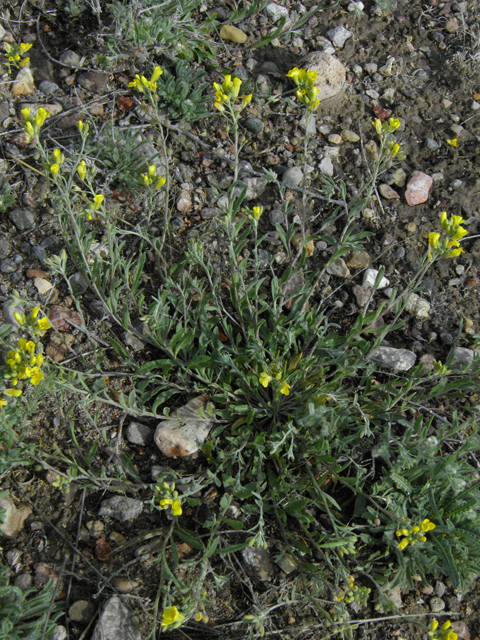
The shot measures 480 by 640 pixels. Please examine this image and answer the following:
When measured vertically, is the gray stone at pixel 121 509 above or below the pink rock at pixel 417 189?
below

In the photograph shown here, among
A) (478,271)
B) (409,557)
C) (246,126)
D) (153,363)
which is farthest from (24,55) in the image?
(409,557)

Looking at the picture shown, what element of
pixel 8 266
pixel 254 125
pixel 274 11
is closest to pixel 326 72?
pixel 254 125

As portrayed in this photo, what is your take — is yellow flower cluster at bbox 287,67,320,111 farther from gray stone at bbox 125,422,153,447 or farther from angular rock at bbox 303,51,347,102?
gray stone at bbox 125,422,153,447

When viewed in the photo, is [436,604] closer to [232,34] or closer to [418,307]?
[418,307]

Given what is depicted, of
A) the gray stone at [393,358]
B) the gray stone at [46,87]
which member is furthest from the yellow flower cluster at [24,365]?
the gray stone at [46,87]

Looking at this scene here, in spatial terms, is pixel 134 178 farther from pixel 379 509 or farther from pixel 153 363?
pixel 379 509

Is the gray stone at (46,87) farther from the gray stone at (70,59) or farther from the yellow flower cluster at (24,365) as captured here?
the yellow flower cluster at (24,365)
